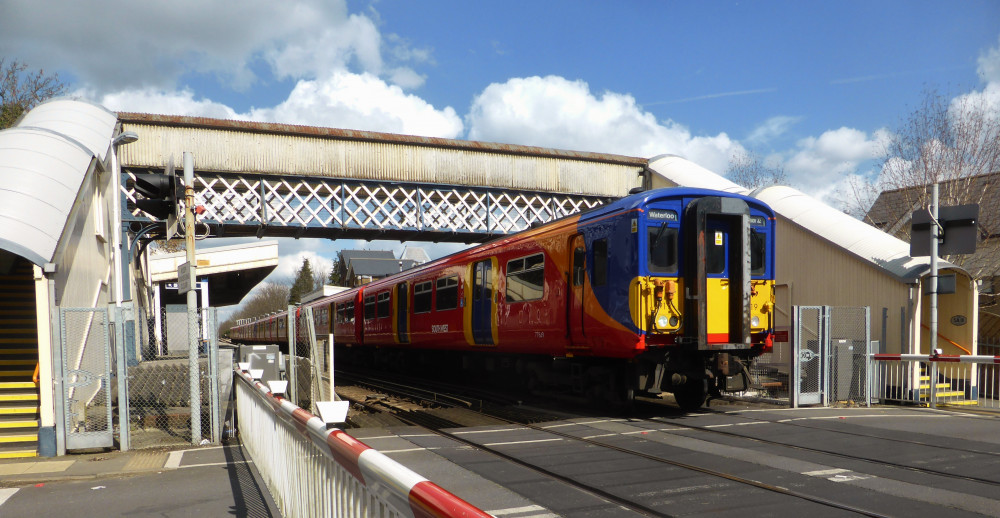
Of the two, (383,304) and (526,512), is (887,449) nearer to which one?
(526,512)

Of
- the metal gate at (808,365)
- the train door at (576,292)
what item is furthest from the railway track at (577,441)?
the metal gate at (808,365)

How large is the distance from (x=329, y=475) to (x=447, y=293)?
12550 millimetres

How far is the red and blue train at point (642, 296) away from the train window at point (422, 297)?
396 cm

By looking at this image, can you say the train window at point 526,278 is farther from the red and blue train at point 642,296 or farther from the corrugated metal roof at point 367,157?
the corrugated metal roof at point 367,157

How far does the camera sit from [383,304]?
21469mm

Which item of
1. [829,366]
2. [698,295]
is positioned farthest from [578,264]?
[829,366]

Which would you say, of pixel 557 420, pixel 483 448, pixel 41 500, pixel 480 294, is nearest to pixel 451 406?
pixel 480 294

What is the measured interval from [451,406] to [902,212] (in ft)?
66.6

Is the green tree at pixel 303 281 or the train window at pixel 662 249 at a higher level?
the green tree at pixel 303 281

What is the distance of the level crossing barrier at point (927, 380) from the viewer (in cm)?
1236

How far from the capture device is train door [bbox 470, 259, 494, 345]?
1401 centimetres

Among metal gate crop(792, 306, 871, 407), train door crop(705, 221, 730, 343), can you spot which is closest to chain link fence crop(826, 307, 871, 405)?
metal gate crop(792, 306, 871, 407)

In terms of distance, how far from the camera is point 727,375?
10.7 m

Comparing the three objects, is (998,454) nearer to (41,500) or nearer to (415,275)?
(41,500)
